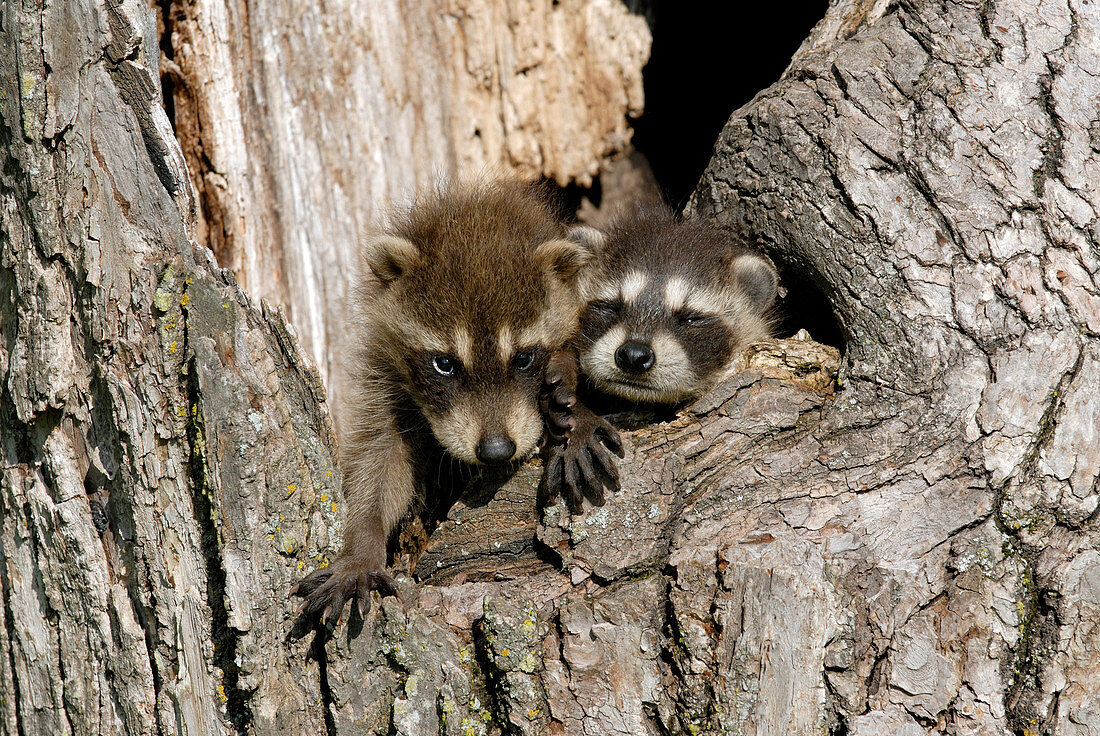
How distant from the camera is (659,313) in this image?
371cm

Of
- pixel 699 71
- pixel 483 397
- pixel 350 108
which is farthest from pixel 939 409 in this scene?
pixel 699 71

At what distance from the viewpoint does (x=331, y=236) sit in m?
4.06

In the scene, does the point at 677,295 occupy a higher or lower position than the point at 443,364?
higher

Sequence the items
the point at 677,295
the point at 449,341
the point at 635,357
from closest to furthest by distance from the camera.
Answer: the point at 635,357, the point at 449,341, the point at 677,295

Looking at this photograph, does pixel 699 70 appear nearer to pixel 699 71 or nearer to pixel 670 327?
pixel 699 71

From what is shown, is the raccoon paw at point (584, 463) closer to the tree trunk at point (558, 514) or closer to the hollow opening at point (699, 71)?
the tree trunk at point (558, 514)

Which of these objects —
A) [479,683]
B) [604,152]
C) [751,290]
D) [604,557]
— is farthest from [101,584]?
[604,152]

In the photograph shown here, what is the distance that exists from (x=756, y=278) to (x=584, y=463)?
126cm

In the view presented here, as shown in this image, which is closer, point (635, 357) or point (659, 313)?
point (635, 357)

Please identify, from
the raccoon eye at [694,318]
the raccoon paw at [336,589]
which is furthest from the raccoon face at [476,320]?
the raccoon paw at [336,589]

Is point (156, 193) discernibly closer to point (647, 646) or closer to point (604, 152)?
point (647, 646)

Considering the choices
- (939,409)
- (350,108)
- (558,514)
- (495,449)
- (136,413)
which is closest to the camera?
(136,413)

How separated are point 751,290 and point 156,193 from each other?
92.2 inches

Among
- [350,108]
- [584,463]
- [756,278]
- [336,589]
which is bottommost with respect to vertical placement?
[336,589]
